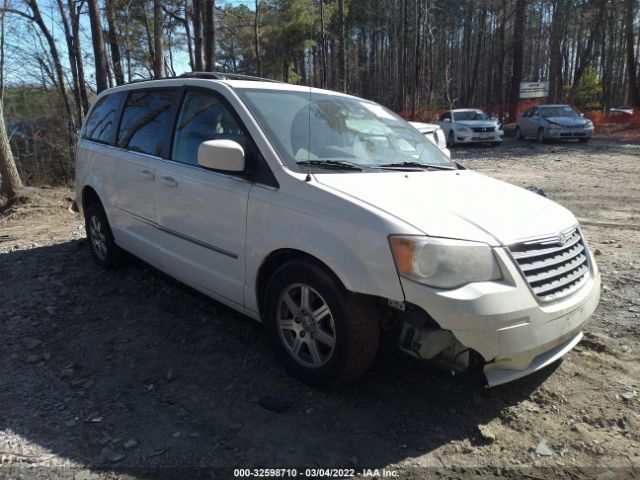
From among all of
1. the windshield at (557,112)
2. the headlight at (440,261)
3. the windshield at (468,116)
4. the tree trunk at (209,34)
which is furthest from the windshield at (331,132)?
the windshield at (557,112)

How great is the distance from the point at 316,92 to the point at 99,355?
2624 millimetres

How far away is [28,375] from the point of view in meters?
3.40

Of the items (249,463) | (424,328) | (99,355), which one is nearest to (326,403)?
(249,463)

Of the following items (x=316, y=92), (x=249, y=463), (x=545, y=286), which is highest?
(x=316, y=92)

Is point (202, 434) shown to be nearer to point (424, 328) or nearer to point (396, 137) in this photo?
point (424, 328)

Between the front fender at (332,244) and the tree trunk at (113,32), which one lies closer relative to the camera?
the front fender at (332,244)

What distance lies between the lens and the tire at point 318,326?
9.13 ft

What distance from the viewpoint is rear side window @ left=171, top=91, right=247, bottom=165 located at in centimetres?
358

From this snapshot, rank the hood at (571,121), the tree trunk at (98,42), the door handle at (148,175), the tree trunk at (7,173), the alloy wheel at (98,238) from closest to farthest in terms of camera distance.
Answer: the door handle at (148,175), the alloy wheel at (98,238), the tree trunk at (7,173), the tree trunk at (98,42), the hood at (571,121)

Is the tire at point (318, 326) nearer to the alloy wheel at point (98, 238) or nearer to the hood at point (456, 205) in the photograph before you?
the hood at point (456, 205)

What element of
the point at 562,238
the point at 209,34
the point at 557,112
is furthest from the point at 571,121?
the point at 562,238

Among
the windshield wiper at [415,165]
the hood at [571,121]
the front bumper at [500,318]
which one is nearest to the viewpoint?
the front bumper at [500,318]

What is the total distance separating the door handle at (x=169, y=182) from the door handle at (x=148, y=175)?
195mm

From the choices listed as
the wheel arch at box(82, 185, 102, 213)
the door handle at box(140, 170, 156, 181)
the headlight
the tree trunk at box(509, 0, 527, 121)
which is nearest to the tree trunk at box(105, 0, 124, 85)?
the wheel arch at box(82, 185, 102, 213)
